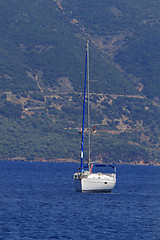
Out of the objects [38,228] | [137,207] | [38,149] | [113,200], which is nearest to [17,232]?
[38,228]

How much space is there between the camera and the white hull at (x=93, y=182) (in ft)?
236

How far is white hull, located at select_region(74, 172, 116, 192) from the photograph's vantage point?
71.9 meters

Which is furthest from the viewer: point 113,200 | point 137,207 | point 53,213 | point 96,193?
point 96,193

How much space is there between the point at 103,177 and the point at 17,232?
28.3m

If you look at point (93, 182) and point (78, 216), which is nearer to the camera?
point (78, 216)

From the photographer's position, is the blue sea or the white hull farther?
the white hull

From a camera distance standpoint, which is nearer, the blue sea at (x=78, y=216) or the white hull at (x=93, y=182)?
the blue sea at (x=78, y=216)

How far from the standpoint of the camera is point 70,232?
47.3 metres

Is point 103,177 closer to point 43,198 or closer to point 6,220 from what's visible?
point 43,198

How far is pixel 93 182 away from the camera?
72562 mm

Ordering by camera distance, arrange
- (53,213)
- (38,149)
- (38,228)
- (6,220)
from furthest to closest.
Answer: (38,149) < (53,213) < (6,220) < (38,228)

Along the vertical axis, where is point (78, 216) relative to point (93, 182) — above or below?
below

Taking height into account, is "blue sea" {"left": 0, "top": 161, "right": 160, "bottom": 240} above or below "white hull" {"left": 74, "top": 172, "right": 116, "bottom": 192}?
below

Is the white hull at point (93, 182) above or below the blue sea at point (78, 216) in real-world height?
above
